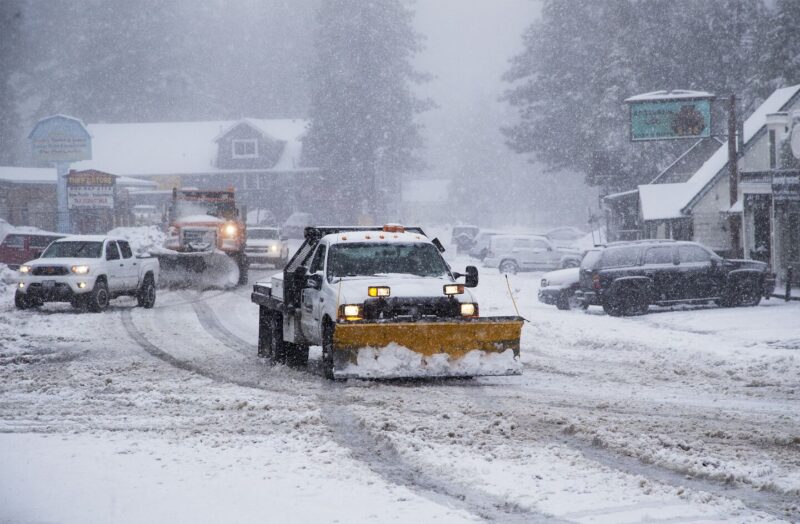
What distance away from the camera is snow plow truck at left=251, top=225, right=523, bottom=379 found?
Result: 1094 centimetres

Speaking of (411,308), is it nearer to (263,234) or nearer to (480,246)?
(263,234)

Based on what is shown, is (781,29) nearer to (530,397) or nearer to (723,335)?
(723,335)

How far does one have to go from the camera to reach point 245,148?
247 feet

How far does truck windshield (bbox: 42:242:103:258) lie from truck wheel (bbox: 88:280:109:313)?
78 centimetres

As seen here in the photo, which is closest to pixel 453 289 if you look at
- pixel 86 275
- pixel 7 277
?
pixel 86 275

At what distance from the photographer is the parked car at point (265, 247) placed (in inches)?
1576

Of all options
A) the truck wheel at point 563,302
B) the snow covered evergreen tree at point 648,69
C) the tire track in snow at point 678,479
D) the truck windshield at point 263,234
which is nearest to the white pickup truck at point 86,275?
the truck wheel at point 563,302

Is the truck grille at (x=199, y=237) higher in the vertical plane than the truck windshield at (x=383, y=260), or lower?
higher

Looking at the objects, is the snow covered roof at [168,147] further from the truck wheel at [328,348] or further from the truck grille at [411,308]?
the truck grille at [411,308]

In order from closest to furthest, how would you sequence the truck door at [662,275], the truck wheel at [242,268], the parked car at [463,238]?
the truck door at [662,275], the truck wheel at [242,268], the parked car at [463,238]

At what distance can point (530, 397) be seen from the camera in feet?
34.5

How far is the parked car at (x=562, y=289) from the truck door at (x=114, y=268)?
1008 cm

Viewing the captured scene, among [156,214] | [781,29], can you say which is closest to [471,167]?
[156,214]

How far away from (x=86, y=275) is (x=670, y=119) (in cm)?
1845
